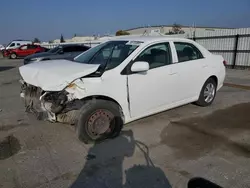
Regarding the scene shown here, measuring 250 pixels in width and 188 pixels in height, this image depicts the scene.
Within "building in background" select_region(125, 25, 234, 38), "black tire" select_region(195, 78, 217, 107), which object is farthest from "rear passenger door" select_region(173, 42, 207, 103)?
"building in background" select_region(125, 25, 234, 38)

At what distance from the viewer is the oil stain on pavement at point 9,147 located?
350 centimetres

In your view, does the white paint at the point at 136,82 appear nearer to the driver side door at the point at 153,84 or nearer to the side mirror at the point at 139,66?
the driver side door at the point at 153,84

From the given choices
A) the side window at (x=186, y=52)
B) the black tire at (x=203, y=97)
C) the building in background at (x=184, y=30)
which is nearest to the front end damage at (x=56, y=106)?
the side window at (x=186, y=52)

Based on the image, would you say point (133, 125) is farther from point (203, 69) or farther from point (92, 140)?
point (203, 69)

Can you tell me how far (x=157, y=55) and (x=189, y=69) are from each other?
2.87 ft

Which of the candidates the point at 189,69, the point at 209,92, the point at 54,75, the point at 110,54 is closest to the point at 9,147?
the point at 54,75

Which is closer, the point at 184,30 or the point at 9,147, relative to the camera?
the point at 9,147

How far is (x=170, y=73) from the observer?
14.3 ft

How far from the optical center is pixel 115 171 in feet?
9.77

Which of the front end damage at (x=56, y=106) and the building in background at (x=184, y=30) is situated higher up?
the building in background at (x=184, y=30)

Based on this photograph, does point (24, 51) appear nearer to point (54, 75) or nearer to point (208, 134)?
point (54, 75)

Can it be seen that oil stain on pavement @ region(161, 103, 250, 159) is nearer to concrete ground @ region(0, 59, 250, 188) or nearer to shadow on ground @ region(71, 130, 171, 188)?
concrete ground @ region(0, 59, 250, 188)

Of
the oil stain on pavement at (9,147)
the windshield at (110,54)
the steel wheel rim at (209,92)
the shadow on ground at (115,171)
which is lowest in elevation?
the shadow on ground at (115,171)

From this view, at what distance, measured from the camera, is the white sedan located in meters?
3.48
